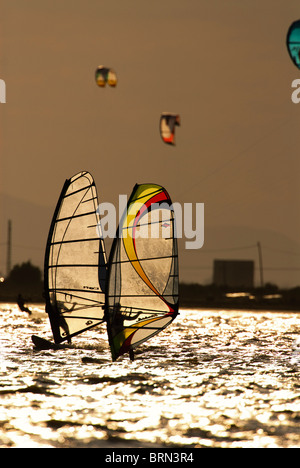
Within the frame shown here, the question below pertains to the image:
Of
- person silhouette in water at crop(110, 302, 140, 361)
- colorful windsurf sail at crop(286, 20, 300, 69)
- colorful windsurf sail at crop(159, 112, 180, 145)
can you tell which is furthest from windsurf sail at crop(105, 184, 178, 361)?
colorful windsurf sail at crop(159, 112, 180, 145)

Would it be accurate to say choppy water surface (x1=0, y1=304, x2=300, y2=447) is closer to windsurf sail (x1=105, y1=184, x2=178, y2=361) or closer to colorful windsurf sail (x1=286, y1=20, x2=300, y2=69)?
windsurf sail (x1=105, y1=184, x2=178, y2=361)

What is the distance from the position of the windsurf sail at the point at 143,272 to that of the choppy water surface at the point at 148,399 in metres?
0.91

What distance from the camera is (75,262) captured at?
21875mm

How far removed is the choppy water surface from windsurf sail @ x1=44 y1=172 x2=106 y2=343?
1070mm

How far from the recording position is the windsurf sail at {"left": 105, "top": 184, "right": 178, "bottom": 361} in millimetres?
18812

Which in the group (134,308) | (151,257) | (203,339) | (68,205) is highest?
(68,205)

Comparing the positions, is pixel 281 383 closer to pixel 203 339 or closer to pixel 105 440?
pixel 105 440

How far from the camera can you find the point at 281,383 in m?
16.2

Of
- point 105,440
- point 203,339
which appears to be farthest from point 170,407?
point 203,339

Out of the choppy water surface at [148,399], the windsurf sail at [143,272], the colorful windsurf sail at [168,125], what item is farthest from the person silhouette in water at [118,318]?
the colorful windsurf sail at [168,125]

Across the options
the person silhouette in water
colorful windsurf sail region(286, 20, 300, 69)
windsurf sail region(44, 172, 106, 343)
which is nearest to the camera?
the person silhouette in water

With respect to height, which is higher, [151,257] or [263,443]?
[151,257]
